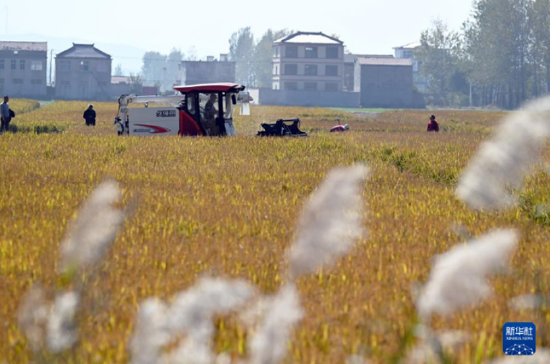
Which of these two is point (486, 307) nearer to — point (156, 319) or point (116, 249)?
point (156, 319)

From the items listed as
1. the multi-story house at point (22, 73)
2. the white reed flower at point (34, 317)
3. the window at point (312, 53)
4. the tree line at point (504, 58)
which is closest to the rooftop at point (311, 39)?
the window at point (312, 53)

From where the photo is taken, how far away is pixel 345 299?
→ 6570 millimetres

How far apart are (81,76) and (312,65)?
3656 cm

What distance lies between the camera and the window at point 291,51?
422 feet

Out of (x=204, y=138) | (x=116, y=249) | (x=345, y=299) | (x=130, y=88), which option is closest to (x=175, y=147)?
(x=204, y=138)

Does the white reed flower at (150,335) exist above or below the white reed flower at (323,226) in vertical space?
below

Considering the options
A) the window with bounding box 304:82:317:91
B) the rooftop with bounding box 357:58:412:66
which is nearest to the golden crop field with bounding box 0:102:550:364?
the window with bounding box 304:82:317:91

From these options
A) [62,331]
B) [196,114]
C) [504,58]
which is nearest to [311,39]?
[504,58]

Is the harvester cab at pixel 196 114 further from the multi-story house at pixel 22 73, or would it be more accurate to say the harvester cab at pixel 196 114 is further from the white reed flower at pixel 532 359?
the multi-story house at pixel 22 73

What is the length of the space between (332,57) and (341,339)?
124 m

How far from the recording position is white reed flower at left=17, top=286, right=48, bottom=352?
515 cm

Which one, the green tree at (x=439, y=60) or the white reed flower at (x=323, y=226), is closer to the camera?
the white reed flower at (x=323, y=226)

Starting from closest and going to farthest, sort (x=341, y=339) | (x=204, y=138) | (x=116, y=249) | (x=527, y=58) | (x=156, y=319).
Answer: (x=156, y=319)
(x=341, y=339)
(x=116, y=249)
(x=204, y=138)
(x=527, y=58)

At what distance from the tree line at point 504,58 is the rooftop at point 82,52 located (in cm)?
5532
